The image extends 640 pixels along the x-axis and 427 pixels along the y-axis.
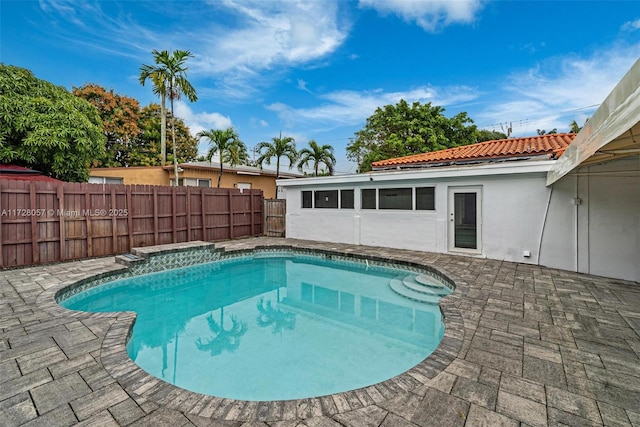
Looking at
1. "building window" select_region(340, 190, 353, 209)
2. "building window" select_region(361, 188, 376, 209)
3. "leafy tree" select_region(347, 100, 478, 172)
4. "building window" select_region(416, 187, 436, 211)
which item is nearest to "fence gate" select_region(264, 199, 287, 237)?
"building window" select_region(340, 190, 353, 209)

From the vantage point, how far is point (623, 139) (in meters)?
3.04

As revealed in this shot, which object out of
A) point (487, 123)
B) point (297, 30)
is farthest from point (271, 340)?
point (487, 123)

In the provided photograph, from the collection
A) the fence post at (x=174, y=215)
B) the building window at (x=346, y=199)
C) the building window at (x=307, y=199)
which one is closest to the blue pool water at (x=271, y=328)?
the fence post at (x=174, y=215)

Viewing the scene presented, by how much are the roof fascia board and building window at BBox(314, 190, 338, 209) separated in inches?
16.2

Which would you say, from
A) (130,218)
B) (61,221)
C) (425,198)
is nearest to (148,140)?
(130,218)

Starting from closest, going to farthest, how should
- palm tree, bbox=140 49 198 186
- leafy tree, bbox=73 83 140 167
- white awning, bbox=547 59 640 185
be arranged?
white awning, bbox=547 59 640 185
palm tree, bbox=140 49 198 186
leafy tree, bbox=73 83 140 167

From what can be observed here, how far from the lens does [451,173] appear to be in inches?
334

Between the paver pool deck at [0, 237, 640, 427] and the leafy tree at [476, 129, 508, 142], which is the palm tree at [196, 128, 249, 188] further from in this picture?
the leafy tree at [476, 129, 508, 142]

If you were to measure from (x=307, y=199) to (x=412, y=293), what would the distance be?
695 centimetres

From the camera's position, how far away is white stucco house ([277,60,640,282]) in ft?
17.7

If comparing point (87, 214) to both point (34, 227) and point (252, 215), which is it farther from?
point (252, 215)

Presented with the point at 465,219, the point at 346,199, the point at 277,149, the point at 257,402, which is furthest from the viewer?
the point at 277,149

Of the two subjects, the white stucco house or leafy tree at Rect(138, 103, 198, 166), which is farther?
leafy tree at Rect(138, 103, 198, 166)

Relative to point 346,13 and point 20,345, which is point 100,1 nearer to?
point 346,13
